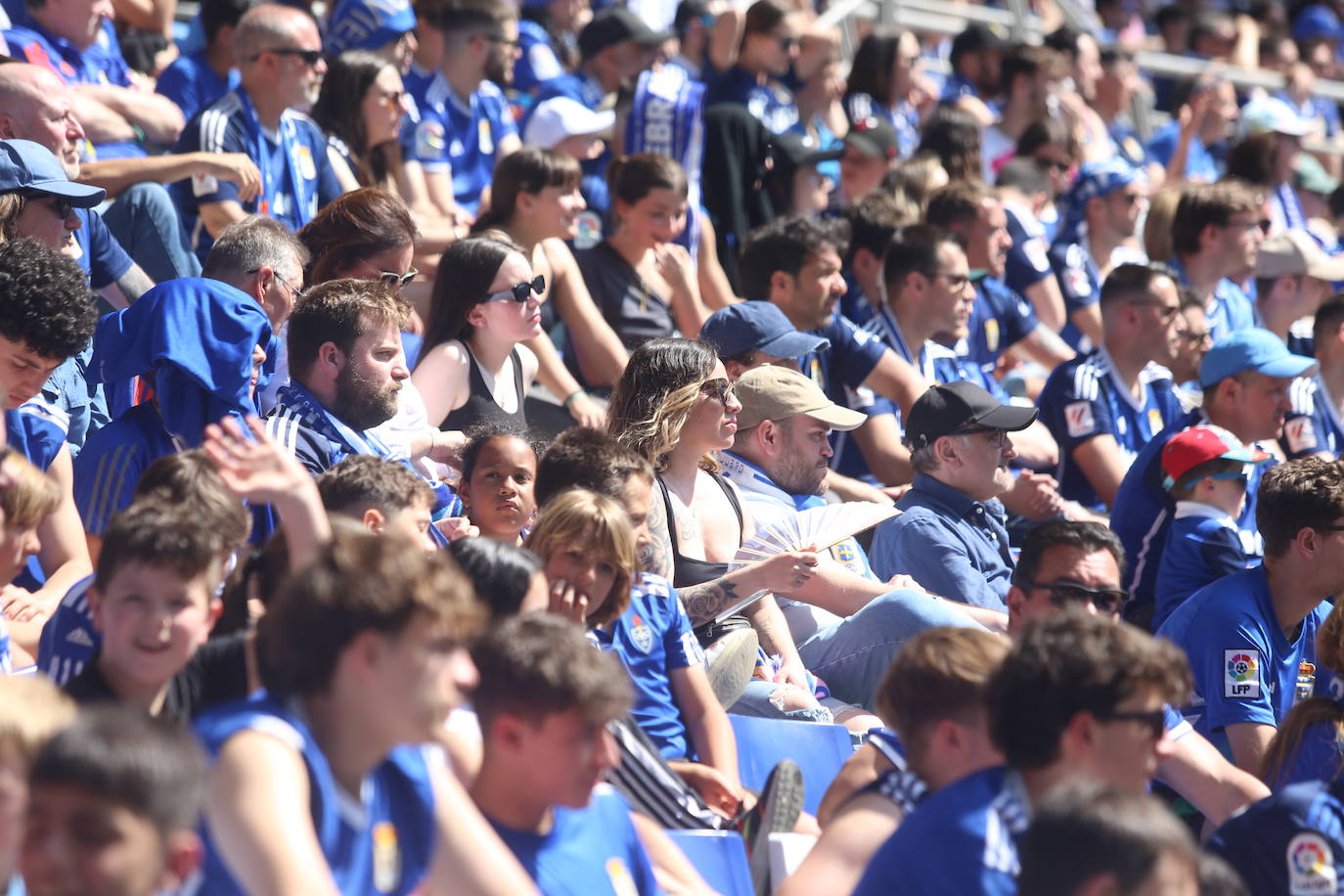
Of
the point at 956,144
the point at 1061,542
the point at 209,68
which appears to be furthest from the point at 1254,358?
the point at 209,68

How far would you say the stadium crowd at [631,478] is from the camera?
8.54ft

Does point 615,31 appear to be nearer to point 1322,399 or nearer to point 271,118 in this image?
point 271,118

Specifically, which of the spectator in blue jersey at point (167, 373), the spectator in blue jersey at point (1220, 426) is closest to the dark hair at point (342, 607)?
the spectator in blue jersey at point (167, 373)

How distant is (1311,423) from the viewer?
7.43m

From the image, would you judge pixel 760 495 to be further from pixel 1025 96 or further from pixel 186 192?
pixel 1025 96

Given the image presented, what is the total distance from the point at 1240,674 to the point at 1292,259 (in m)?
4.65

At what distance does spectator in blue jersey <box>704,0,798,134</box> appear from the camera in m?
9.51

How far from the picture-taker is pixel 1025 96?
10.9m

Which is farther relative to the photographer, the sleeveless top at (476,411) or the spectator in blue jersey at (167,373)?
the sleeveless top at (476,411)

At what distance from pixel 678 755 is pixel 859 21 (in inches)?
380

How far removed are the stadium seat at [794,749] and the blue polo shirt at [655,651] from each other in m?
0.24

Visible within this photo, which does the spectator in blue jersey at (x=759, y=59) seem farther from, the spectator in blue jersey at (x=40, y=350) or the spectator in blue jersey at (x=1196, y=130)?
the spectator in blue jersey at (x=40, y=350)

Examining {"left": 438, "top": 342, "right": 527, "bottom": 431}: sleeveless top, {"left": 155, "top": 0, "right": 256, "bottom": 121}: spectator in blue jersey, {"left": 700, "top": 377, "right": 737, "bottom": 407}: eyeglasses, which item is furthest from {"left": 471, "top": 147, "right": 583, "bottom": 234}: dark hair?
{"left": 700, "top": 377, "right": 737, "bottom": 407}: eyeglasses

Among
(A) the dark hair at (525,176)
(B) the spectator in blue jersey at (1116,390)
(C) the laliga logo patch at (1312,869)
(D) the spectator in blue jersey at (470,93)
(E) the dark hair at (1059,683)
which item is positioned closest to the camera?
(E) the dark hair at (1059,683)
